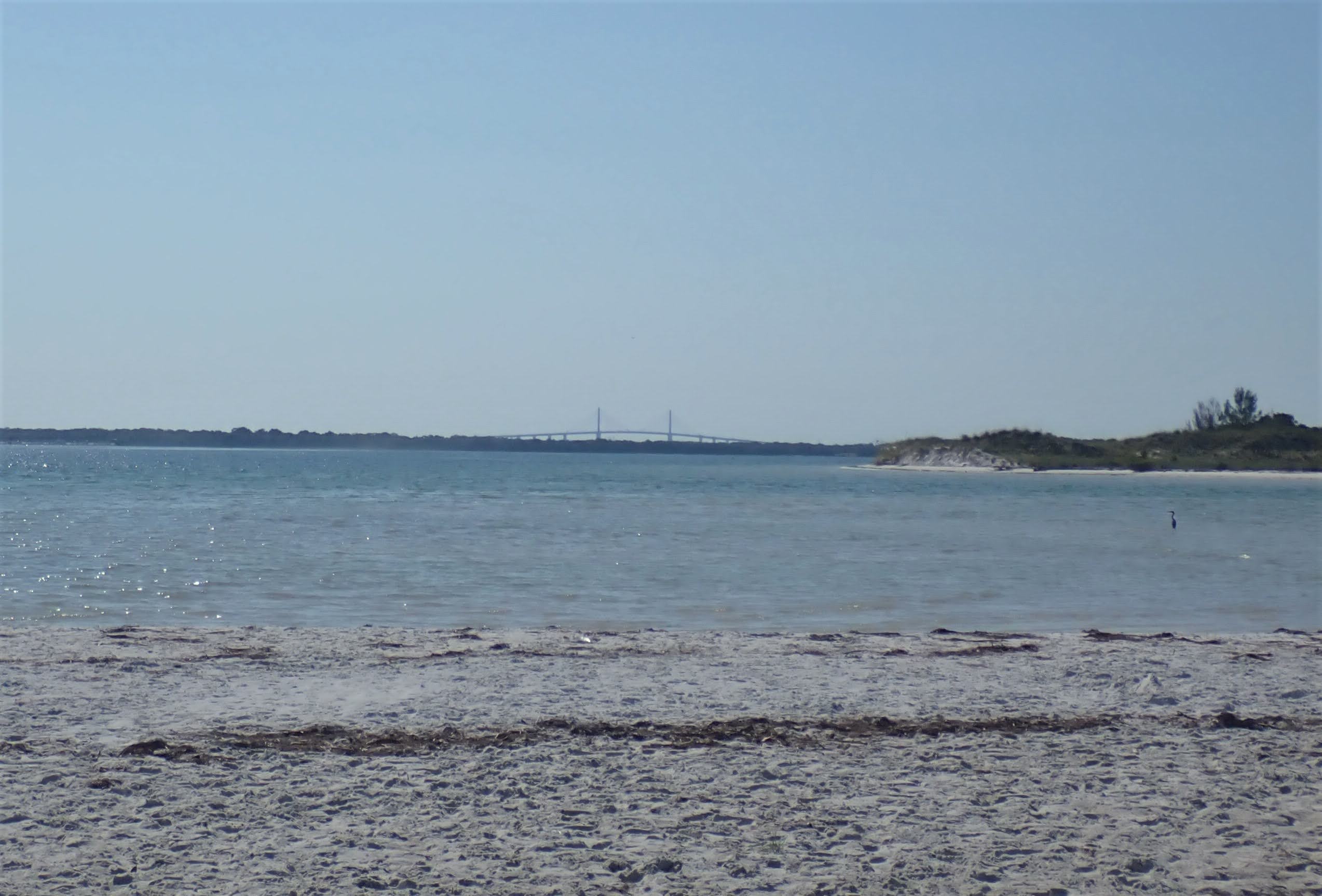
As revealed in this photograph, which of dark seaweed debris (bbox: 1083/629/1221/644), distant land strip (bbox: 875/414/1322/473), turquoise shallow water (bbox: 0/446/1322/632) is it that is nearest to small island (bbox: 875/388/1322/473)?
distant land strip (bbox: 875/414/1322/473)

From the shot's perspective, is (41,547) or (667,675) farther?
(41,547)

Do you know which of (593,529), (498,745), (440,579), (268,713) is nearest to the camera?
(498,745)

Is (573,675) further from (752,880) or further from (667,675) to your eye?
(752,880)

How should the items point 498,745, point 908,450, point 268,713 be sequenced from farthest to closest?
point 908,450 < point 268,713 < point 498,745

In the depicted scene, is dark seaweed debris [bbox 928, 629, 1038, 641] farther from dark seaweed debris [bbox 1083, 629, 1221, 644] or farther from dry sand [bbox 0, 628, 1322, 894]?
dry sand [bbox 0, 628, 1322, 894]

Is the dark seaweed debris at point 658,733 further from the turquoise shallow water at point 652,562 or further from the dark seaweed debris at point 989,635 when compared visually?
the turquoise shallow water at point 652,562

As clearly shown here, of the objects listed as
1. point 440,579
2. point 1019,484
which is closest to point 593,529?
point 440,579

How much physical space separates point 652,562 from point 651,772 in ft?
49.2

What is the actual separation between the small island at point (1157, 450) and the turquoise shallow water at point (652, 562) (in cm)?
5941

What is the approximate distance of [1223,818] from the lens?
5559 millimetres

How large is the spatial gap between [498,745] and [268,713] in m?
1.72

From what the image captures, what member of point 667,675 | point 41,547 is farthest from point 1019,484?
point 667,675

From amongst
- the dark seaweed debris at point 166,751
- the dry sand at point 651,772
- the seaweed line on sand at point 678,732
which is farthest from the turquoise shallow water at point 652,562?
the dark seaweed debris at point 166,751

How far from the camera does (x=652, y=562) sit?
21328 millimetres
